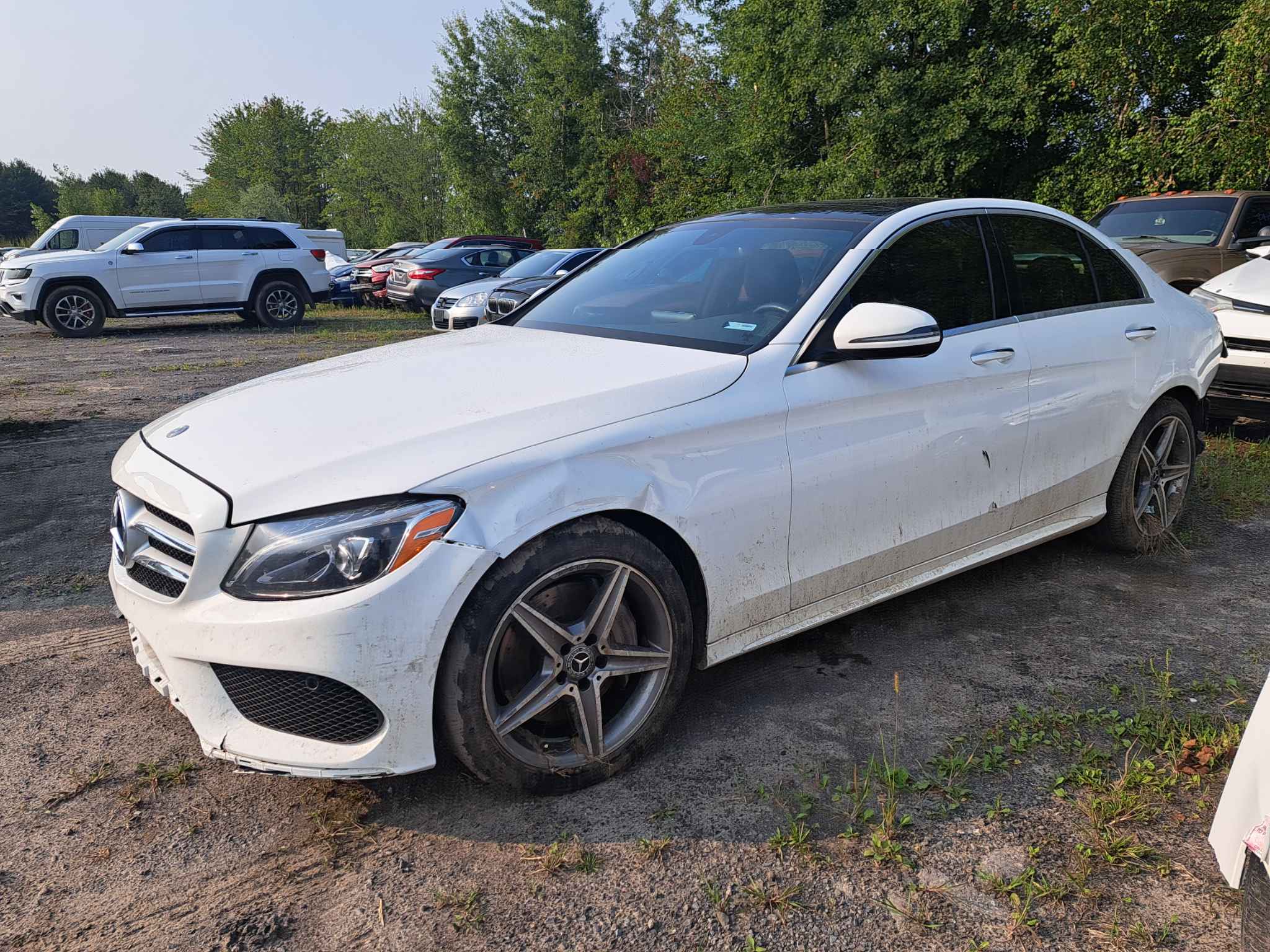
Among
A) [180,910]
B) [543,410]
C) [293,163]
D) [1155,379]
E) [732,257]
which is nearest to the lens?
[180,910]

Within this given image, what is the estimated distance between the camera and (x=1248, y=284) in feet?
21.3

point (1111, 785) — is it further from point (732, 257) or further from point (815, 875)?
point (732, 257)

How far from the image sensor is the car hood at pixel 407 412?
229cm

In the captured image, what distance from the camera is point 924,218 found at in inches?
139

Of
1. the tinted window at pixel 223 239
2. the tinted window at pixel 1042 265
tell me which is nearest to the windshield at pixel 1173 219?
the tinted window at pixel 1042 265

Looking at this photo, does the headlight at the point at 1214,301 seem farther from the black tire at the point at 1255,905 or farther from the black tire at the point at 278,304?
the black tire at the point at 278,304

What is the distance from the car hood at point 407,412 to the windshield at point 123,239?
44.9 ft

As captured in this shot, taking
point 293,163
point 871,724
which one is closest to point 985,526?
point 871,724

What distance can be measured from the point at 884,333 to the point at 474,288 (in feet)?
39.9

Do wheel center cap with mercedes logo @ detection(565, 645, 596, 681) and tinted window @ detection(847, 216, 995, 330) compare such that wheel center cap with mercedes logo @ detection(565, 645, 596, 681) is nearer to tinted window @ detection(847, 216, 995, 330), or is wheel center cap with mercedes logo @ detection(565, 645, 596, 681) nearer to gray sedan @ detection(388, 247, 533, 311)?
tinted window @ detection(847, 216, 995, 330)

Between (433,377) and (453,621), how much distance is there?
965mm

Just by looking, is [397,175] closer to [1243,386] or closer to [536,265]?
[536,265]

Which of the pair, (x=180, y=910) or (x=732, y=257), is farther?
(x=732, y=257)

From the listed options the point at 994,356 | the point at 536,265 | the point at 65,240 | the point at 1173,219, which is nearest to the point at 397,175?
the point at 65,240
